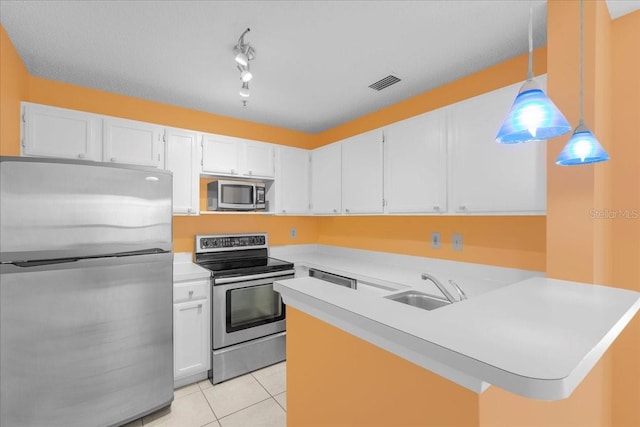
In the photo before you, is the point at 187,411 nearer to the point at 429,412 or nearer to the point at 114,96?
the point at 429,412

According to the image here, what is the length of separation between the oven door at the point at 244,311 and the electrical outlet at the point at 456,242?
1.61 metres

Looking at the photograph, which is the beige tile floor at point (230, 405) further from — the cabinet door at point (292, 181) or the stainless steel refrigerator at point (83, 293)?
the cabinet door at point (292, 181)

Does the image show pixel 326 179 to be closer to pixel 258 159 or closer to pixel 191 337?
pixel 258 159

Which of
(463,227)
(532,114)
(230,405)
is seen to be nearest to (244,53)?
(532,114)

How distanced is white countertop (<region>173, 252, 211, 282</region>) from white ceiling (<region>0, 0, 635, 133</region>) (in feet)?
5.23

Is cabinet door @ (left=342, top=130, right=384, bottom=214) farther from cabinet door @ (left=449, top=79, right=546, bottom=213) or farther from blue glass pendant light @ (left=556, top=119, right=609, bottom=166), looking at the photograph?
blue glass pendant light @ (left=556, top=119, right=609, bottom=166)

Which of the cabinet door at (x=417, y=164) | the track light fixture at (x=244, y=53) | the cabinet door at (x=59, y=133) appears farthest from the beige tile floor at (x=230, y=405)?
the track light fixture at (x=244, y=53)

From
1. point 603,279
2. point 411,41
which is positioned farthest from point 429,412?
point 411,41

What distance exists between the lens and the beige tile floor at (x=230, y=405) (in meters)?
2.02

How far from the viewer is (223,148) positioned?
2943mm

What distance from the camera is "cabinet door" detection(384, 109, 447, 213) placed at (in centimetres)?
Result: 218

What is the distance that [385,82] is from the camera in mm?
2441

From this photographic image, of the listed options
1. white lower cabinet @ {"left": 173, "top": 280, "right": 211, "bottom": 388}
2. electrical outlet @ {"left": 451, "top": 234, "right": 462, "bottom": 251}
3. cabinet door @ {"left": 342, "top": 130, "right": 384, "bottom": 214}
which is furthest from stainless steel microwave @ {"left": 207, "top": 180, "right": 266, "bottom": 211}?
electrical outlet @ {"left": 451, "top": 234, "right": 462, "bottom": 251}

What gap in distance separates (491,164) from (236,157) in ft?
7.70
